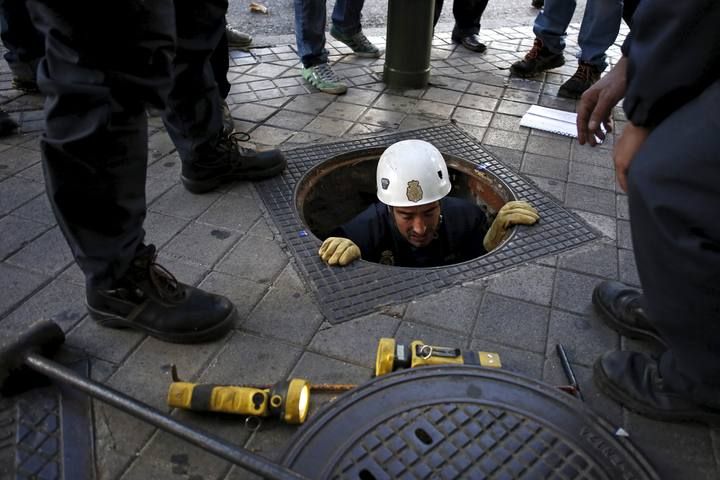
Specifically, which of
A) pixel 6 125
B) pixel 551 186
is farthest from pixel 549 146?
pixel 6 125

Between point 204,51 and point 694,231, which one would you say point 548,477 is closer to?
point 694,231

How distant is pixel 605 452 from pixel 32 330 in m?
1.85

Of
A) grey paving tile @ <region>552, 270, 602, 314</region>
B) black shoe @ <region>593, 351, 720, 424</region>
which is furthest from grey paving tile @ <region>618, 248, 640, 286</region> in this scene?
black shoe @ <region>593, 351, 720, 424</region>

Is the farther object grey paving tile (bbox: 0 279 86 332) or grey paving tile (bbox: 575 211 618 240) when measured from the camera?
grey paving tile (bbox: 575 211 618 240)

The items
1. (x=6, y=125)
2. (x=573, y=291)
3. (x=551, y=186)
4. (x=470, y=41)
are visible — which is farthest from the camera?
(x=470, y=41)

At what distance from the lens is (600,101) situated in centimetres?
176

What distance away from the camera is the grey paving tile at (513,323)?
6.43 feet

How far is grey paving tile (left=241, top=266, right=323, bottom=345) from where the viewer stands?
1.97 metres

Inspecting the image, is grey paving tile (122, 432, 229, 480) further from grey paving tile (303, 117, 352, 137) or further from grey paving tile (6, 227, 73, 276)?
grey paving tile (303, 117, 352, 137)

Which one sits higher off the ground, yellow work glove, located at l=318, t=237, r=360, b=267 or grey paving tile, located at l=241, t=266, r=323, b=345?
yellow work glove, located at l=318, t=237, r=360, b=267

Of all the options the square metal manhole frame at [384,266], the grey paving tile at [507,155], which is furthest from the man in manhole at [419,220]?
the grey paving tile at [507,155]

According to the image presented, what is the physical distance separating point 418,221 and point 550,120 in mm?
1539

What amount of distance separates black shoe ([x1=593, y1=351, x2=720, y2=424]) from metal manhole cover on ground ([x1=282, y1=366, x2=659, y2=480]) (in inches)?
8.4

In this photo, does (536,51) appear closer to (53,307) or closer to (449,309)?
(449,309)
